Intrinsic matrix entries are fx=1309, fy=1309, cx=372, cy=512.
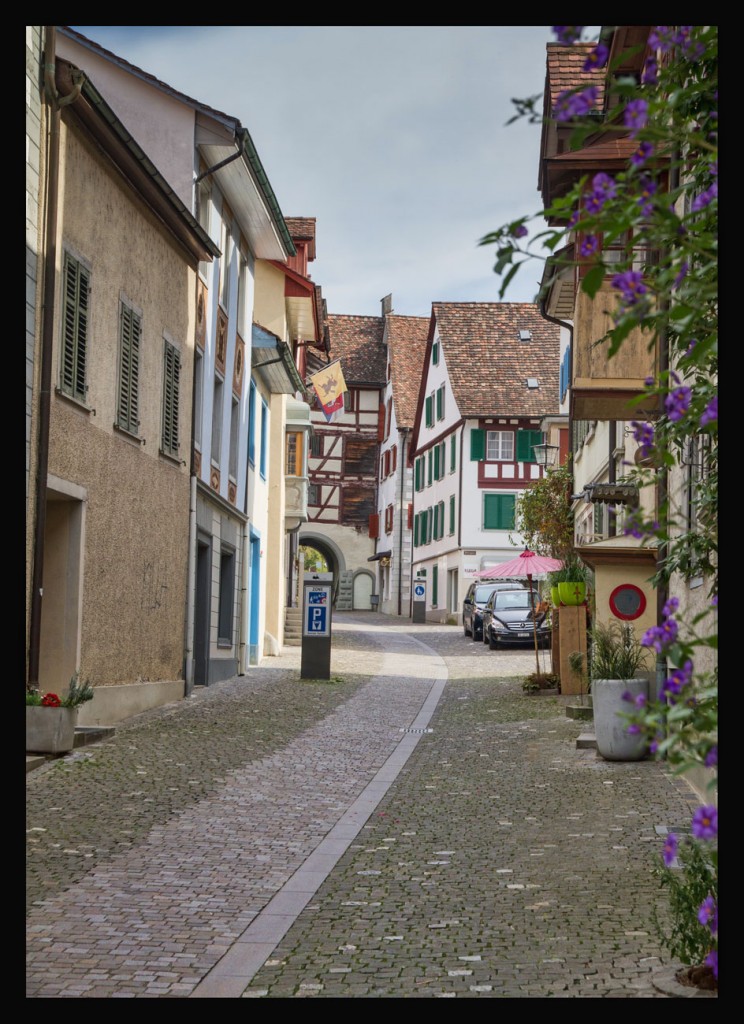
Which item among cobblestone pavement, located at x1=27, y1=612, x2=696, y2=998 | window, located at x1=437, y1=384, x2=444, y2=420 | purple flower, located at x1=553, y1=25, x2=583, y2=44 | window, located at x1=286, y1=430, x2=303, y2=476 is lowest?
cobblestone pavement, located at x1=27, y1=612, x2=696, y2=998

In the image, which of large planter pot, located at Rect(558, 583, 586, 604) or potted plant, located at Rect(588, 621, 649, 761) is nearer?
potted plant, located at Rect(588, 621, 649, 761)

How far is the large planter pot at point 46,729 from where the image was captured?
1112 cm

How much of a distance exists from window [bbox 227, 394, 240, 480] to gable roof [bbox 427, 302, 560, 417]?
2467 cm

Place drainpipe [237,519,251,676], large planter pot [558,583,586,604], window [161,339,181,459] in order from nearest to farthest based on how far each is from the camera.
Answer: window [161,339,181,459] < large planter pot [558,583,586,604] < drainpipe [237,519,251,676]

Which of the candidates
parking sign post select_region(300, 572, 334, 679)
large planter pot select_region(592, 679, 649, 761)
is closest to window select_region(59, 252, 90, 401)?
large planter pot select_region(592, 679, 649, 761)

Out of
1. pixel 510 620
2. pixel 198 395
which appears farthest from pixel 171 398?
pixel 510 620

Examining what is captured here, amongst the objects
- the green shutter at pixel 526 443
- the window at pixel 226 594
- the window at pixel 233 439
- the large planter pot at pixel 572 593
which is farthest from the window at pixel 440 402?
the large planter pot at pixel 572 593

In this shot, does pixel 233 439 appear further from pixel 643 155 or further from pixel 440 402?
pixel 440 402

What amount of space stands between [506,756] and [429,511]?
41.2m

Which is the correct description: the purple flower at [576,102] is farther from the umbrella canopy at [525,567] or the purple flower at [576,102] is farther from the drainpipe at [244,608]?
the drainpipe at [244,608]

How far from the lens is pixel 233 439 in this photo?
2272 centimetres

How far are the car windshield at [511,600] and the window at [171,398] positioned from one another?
15.3 metres

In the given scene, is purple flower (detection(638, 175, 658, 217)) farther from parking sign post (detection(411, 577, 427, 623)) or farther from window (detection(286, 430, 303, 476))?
parking sign post (detection(411, 577, 427, 623))

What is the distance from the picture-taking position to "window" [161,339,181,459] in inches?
663
